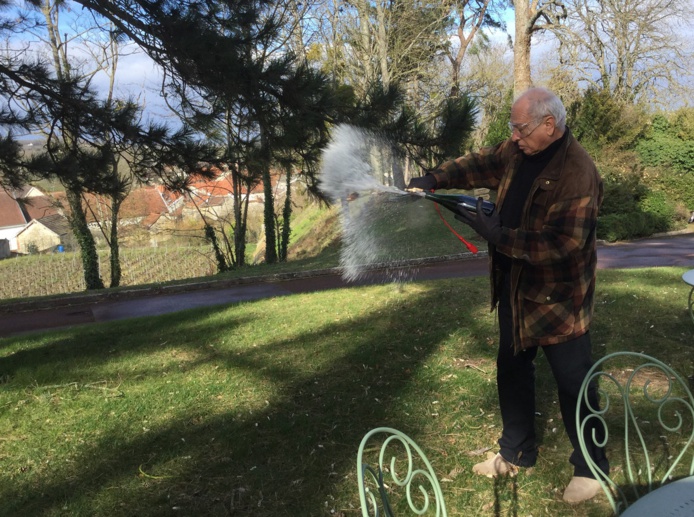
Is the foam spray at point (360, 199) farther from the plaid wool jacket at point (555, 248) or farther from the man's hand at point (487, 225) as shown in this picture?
the plaid wool jacket at point (555, 248)

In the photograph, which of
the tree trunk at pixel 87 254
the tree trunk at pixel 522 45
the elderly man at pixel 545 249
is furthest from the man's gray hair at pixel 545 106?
the tree trunk at pixel 87 254

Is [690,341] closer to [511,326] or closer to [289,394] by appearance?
[511,326]

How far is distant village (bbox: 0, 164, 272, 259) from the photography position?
6.87 m

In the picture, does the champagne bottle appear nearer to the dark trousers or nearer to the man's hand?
the man's hand

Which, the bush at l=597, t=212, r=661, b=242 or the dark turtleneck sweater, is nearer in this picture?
the dark turtleneck sweater

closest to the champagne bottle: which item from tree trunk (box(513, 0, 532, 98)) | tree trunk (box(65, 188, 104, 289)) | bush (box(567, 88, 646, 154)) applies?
tree trunk (box(513, 0, 532, 98))

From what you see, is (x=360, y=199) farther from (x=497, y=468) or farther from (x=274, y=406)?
(x=274, y=406)

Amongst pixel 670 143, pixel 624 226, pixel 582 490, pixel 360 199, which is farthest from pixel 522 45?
pixel 582 490

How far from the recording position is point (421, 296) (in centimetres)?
704

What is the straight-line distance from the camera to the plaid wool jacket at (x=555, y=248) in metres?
2.29

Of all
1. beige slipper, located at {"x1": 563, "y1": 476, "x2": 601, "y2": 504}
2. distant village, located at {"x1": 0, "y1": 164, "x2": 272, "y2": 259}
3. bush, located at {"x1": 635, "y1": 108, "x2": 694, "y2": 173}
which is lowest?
beige slipper, located at {"x1": 563, "y1": 476, "x2": 601, "y2": 504}

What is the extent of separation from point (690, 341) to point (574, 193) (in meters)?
3.18

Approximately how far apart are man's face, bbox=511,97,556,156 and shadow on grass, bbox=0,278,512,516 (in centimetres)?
192

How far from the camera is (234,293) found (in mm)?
11008
